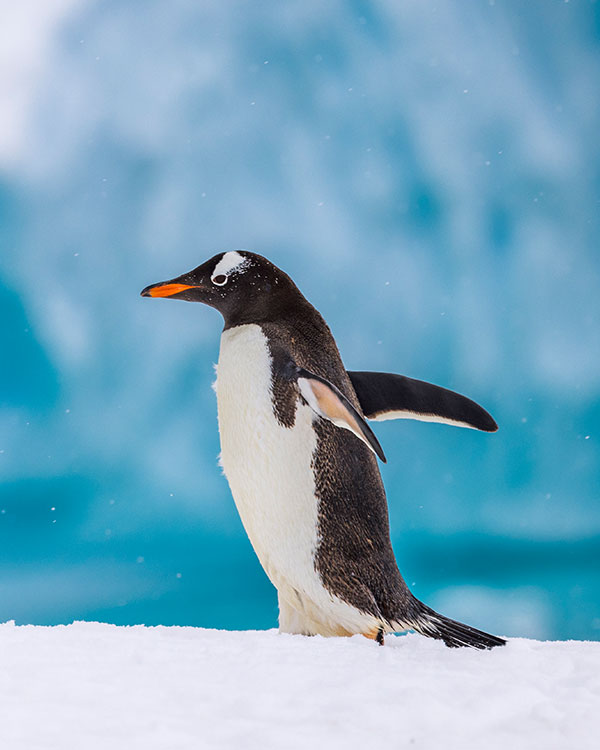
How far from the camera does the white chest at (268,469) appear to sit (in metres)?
2.35

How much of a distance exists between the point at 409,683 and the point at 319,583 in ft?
3.35

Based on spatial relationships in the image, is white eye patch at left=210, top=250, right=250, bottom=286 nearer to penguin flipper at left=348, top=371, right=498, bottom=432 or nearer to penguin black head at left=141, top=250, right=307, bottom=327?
penguin black head at left=141, top=250, right=307, bottom=327

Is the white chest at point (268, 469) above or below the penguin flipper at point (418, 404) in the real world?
below

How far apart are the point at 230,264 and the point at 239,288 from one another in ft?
0.34

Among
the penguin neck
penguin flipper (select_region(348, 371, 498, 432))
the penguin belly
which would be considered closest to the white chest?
the penguin belly

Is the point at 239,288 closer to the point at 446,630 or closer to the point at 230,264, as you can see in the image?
the point at 230,264

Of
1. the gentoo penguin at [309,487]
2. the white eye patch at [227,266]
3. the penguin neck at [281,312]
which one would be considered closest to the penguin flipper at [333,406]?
the gentoo penguin at [309,487]

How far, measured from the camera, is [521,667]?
5.03 feet

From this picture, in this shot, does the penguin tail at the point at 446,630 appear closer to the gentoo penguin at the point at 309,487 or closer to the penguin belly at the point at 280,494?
the gentoo penguin at the point at 309,487

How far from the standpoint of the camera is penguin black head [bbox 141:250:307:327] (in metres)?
2.69

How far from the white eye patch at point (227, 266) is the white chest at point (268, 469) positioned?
32 centimetres

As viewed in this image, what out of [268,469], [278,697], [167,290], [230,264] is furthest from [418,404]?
[278,697]

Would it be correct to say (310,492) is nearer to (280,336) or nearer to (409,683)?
(280,336)

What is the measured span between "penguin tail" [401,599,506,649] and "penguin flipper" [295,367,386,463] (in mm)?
628
